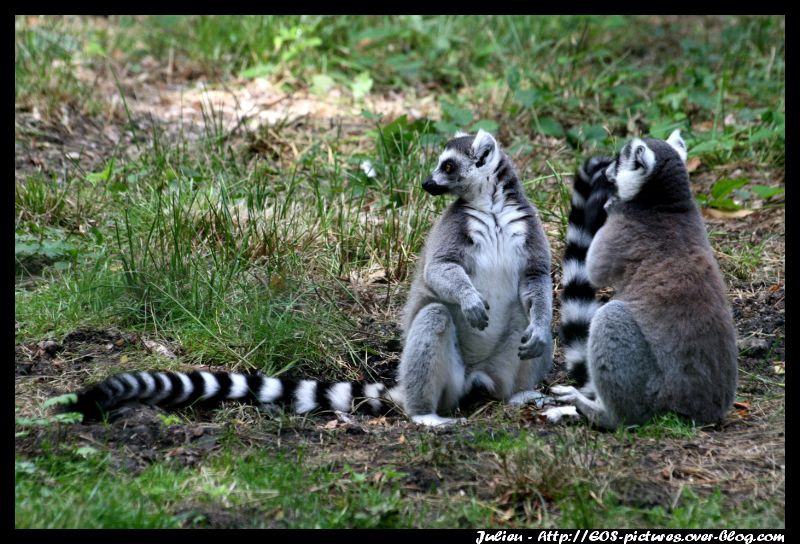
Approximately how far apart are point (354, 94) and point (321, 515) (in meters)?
6.81

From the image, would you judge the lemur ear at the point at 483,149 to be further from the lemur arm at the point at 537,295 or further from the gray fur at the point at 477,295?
the lemur arm at the point at 537,295

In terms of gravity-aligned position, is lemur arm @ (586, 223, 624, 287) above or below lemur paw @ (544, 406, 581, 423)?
above

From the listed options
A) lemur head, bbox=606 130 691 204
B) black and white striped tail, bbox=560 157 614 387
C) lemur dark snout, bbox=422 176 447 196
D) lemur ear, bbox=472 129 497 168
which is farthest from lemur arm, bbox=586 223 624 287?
lemur dark snout, bbox=422 176 447 196

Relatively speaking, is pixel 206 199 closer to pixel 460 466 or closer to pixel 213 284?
pixel 213 284

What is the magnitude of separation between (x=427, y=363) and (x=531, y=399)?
2.23 feet

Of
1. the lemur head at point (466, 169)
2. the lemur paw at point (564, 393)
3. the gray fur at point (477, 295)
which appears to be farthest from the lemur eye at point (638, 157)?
the lemur paw at point (564, 393)

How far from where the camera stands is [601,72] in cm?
952

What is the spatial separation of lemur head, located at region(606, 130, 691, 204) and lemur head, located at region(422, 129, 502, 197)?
0.71 metres

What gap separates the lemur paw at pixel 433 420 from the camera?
14.8 feet

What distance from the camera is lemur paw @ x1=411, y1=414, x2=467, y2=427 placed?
4.52m

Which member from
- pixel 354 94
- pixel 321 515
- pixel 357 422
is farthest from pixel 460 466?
pixel 354 94

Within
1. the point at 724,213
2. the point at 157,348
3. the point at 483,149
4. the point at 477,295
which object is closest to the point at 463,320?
the point at 477,295

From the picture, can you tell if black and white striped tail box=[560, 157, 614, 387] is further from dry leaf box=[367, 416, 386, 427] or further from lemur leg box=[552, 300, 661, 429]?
dry leaf box=[367, 416, 386, 427]

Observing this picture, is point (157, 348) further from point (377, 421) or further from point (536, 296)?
point (536, 296)
